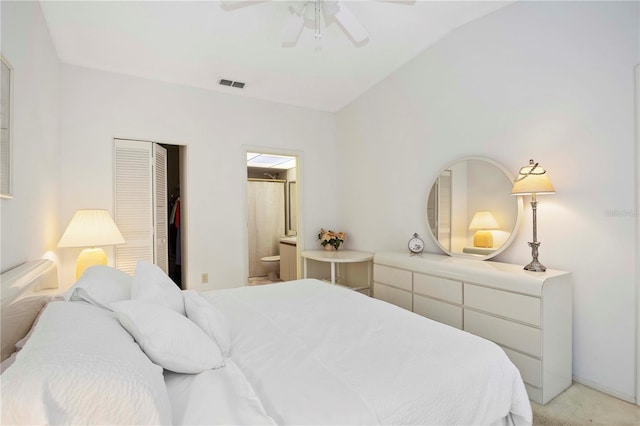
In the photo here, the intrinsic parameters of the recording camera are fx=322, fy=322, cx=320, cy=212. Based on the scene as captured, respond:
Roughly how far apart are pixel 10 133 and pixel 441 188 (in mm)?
3225

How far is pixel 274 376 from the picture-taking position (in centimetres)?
118

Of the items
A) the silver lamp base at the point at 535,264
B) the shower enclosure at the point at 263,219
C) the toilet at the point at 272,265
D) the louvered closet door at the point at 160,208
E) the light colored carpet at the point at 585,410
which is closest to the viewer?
the light colored carpet at the point at 585,410

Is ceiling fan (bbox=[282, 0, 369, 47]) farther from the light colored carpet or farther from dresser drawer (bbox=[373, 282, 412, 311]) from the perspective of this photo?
the light colored carpet

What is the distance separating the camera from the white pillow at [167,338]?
43.3 inches

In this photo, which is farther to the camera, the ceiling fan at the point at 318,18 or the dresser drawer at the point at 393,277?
the dresser drawer at the point at 393,277

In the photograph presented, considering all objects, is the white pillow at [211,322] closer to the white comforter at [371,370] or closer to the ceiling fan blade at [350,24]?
the white comforter at [371,370]

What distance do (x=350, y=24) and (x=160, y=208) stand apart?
9.25 feet

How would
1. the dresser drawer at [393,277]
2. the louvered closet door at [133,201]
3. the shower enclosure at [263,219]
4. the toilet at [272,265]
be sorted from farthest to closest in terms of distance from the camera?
the shower enclosure at [263,219] → the toilet at [272,265] → the louvered closet door at [133,201] → the dresser drawer at [393,277]

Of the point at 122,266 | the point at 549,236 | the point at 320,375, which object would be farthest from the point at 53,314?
the point at 549,236

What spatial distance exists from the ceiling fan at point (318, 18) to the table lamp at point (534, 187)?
64.3 inches

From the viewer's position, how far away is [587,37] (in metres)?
2.29

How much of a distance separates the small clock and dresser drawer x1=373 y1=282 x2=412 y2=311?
428 millimetres

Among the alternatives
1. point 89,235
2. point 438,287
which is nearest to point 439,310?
point 438,287

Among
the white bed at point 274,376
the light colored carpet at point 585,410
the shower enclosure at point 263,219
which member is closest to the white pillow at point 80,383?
the white bed at point 274,376
